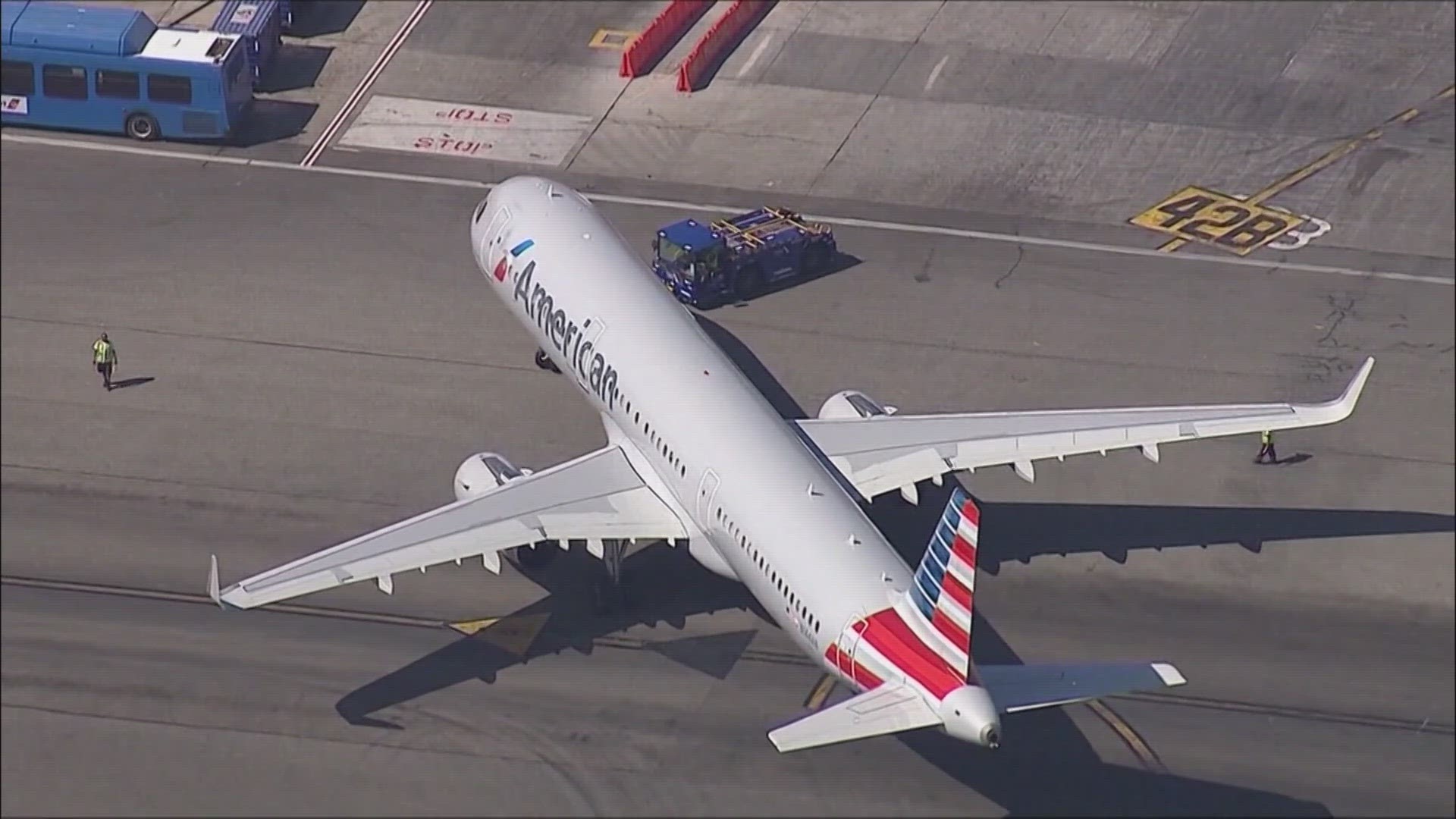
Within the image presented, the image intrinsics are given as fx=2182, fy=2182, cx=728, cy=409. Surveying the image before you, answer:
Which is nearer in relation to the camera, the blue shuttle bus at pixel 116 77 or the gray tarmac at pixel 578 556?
the gray tarmac at pixel 578 556

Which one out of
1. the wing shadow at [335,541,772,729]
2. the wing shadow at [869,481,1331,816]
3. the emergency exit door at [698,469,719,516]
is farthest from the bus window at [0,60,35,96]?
the wing shadow at [869,481,1331,816]

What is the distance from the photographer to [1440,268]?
71.2 metres

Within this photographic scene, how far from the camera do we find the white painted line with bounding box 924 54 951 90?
8081 cm

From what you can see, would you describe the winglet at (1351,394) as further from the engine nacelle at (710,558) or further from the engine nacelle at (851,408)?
the engine nacelle at (710,558)

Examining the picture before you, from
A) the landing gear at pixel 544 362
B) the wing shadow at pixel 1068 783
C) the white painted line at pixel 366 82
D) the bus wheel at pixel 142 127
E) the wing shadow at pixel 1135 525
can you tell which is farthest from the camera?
the white painted line at pixel 366 82

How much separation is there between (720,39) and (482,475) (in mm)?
32138

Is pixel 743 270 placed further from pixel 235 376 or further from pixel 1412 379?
pixel 1412 379

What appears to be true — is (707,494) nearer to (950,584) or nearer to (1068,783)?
(950,584)

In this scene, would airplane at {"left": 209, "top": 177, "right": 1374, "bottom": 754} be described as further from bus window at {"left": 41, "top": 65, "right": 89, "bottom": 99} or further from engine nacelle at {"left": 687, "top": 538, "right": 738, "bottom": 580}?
bus window at {"left": 41, "top": 65, "right": 89, "bottom": 99}

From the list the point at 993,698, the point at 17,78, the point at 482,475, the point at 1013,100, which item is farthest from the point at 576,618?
the point at 17,78

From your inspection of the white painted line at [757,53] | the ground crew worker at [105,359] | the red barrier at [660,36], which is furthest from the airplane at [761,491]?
the white painted line at [757,53]

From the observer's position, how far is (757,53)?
8250 cm

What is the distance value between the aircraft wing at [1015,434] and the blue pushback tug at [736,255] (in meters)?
12.7

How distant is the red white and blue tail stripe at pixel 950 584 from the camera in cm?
4303
